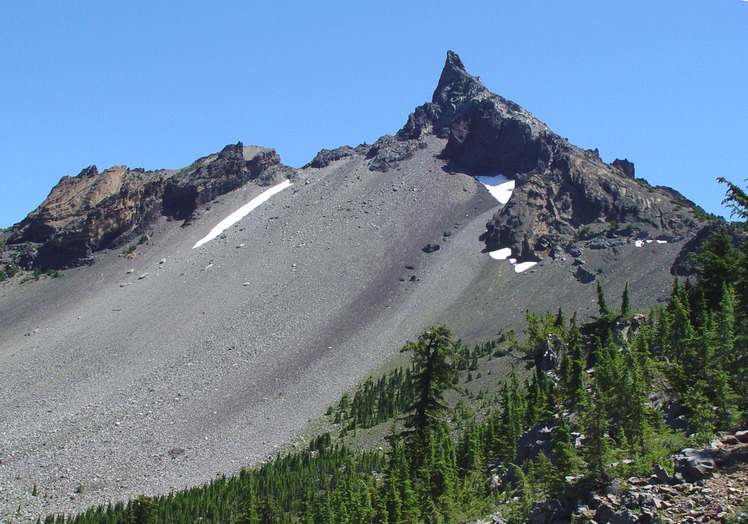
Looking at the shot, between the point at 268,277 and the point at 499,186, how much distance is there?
60.0 meters

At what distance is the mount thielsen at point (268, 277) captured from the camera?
2768 inches

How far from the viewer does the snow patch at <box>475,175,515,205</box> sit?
137 meters

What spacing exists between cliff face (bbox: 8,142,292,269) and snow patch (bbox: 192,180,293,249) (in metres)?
5.17

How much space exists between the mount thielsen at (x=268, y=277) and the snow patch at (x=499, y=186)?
973 mm

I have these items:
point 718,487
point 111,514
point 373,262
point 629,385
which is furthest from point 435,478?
point 373,262

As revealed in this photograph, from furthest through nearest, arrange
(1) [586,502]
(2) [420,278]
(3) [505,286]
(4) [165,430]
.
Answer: (2) [420,278] → (3) [505,286] → (4) [165,430] → (1) [586,502]

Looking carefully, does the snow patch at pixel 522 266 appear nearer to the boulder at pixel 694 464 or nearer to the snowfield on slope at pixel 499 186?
the snowfield on slope at pixel 499 186

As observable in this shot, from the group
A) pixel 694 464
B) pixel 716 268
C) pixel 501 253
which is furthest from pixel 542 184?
pixel 694 464

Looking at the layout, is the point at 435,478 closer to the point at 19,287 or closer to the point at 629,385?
the point at 629,385

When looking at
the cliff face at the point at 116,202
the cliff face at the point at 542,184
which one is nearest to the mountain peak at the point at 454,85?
the cliff face at the point at 542,184

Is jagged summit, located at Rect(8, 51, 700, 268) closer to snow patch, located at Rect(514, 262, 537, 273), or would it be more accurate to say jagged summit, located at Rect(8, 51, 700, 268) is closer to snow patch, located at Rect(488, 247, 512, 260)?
snow patch, located at Rect(488, 247, 512, 260)

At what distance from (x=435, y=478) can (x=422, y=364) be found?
6.02m

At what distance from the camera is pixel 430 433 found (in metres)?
35.2

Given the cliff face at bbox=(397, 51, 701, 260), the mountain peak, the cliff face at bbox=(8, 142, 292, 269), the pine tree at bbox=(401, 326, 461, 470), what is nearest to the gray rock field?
the cliff face at bbox=(8, 142, 292, 269)
